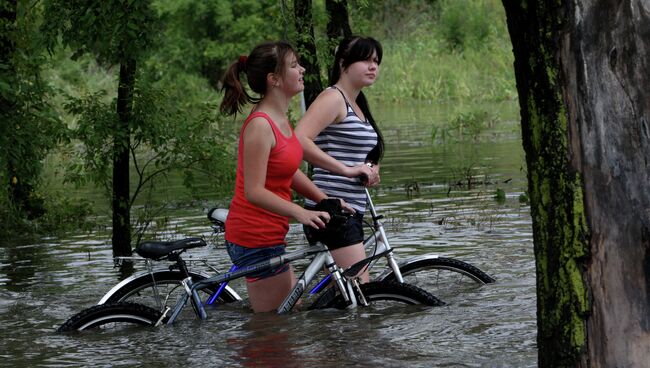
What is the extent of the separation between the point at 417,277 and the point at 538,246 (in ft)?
9.89

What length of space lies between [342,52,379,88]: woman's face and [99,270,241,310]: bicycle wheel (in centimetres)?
151

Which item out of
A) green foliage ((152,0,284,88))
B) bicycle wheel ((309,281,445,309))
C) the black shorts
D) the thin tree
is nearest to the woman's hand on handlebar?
the black shorts

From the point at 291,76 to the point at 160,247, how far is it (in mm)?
1211

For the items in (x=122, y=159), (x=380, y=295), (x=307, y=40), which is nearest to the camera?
(x=380, y=295)

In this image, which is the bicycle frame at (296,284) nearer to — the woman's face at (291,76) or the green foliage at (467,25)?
the woman's face at (291,76)

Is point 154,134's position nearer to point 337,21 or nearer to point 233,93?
point 233,93

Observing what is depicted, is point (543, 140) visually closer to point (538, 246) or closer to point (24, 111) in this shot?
point (538, 246)

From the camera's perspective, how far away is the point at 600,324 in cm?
538

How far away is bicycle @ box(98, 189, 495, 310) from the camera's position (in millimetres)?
7945

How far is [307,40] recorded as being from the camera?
13688 mm

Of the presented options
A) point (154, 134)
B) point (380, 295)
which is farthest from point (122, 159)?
point (380, 295)

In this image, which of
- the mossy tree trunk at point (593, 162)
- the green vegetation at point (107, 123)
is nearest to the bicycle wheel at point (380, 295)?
the mossy tree trunk at point (593, 162)

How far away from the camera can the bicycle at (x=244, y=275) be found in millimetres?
7496

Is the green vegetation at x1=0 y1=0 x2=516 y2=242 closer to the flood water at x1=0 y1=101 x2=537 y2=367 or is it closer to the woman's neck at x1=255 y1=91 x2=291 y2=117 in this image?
the flood water at x1=0 y1=101 x2=537 y2=367
